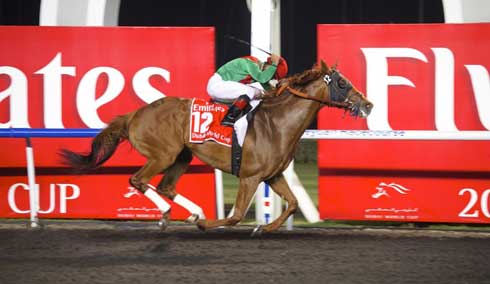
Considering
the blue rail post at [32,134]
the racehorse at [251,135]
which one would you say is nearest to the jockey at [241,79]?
the racehorse at [251,135]

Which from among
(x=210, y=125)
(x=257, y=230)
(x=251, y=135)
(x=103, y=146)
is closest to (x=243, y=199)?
(x=257, y=230)

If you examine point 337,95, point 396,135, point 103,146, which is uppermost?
point 337,95

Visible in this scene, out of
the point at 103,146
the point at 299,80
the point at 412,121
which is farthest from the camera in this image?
the point at 412,121

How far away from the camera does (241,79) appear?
7.40 m

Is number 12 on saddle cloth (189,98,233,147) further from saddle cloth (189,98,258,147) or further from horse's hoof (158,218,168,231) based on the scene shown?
horse's hoof (158,218,168,231)

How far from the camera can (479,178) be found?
7.89 m

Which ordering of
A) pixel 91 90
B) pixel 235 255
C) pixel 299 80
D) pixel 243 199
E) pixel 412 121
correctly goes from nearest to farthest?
pixel 235 255 → pixel 243 199 → pixel 299 80 → pixel 412 121 → pixel 91 90

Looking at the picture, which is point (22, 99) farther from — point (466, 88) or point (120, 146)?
point (466, 88)

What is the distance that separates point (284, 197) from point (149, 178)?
1133mm

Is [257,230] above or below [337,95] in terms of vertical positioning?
below

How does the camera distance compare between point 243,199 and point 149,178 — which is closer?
point 243,199

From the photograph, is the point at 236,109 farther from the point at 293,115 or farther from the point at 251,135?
the point at 293,115

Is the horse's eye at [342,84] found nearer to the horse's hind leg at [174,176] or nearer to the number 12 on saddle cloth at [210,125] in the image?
the number 12 on saddle cloth at [210,125]

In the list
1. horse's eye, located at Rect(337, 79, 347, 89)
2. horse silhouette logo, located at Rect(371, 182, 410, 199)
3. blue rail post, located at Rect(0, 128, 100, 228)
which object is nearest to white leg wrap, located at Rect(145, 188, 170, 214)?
blue rail post, located at Rect(0, 128, 100, 228)
